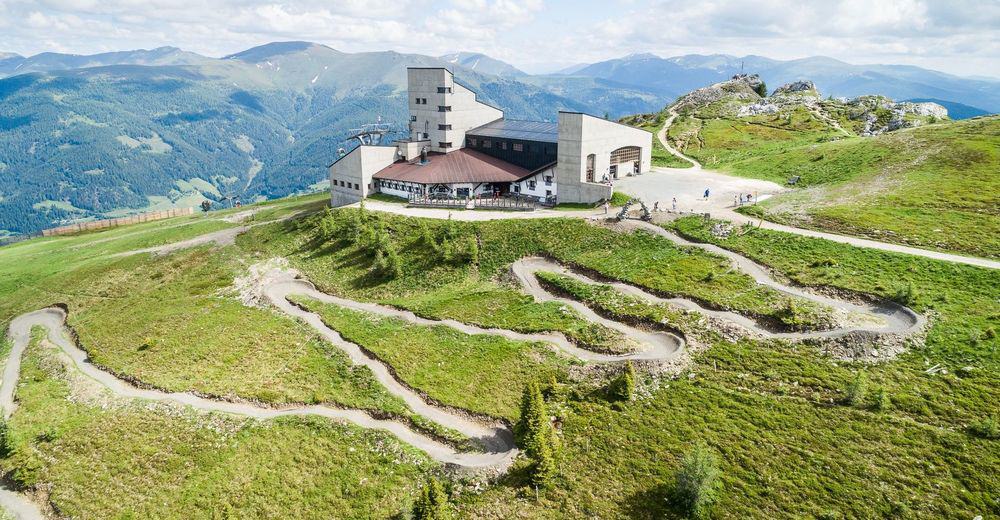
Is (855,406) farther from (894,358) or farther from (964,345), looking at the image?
(964,345)

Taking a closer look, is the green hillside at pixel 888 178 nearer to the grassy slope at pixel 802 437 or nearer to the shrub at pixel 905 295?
the shrub at pixel 905 295

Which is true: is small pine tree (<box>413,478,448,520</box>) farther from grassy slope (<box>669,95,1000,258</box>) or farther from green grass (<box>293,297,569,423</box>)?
grassy slope (<box>669,95,1000,258</box>)

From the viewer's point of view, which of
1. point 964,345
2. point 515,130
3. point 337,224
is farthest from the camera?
point 515,130

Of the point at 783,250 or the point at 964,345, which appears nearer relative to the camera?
the point at 964,345

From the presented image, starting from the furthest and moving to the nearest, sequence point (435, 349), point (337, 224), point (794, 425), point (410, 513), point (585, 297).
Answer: point (337, 224)
point (585, 297)
point (435, 349)
point (794, 425)
point (410, 513)

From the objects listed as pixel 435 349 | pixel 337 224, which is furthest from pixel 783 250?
pixel 337 224

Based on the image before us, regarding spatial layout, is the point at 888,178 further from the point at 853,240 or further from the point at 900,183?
the point at 853,240

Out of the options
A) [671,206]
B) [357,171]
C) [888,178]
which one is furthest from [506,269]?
[888,178]
